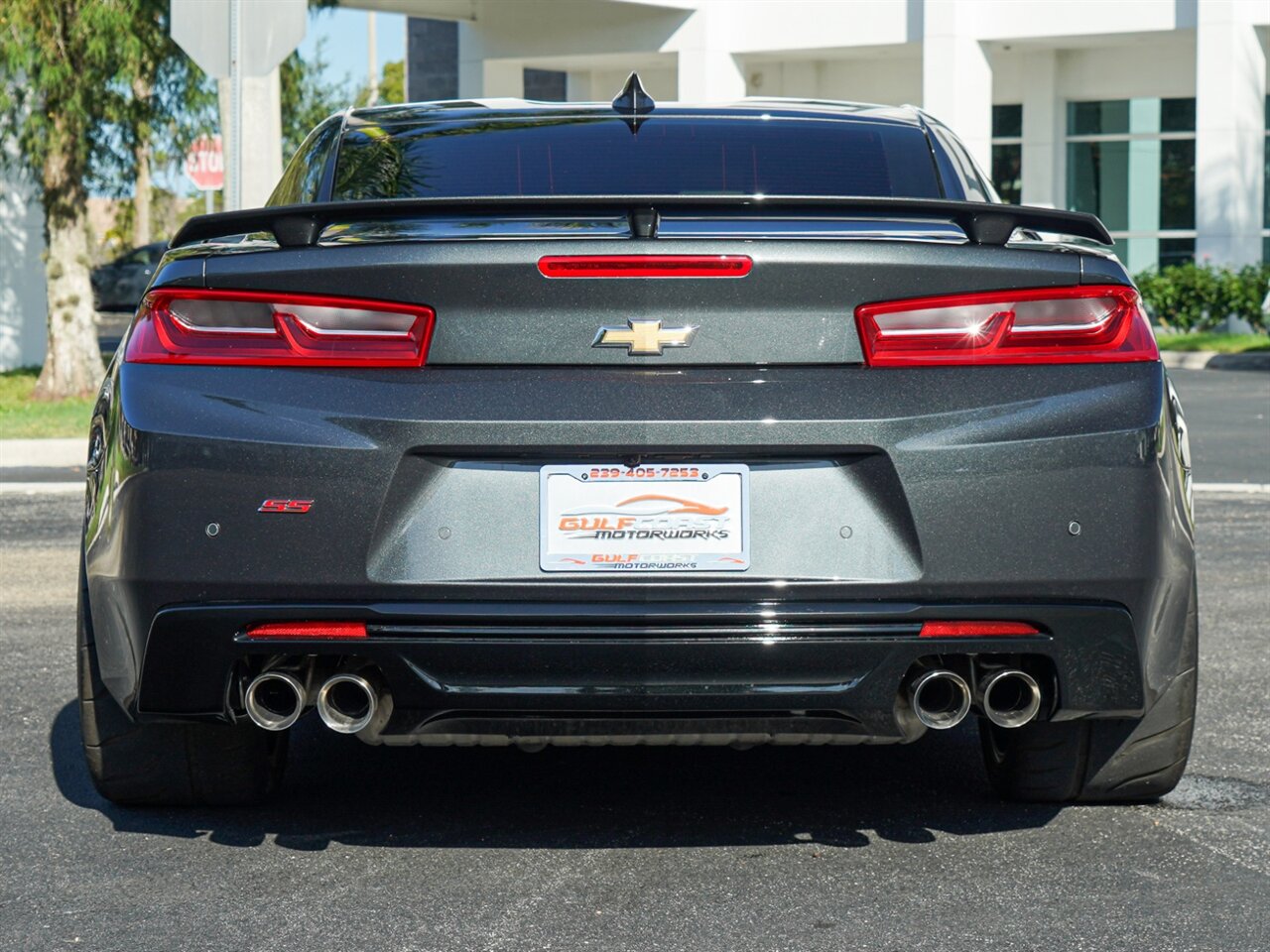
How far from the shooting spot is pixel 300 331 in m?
3.54

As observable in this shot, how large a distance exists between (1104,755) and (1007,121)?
95.6 ft

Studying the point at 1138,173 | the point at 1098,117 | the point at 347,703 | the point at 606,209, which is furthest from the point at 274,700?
the point at 1098,117

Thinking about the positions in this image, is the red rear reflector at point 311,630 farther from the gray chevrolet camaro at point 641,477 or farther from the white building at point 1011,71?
the white building at point 1011,71

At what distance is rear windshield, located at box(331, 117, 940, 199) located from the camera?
176 inches

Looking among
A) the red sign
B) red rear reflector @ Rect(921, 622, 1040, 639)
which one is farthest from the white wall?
red rear reflector @ Rect(921, 622, 1040, 639)

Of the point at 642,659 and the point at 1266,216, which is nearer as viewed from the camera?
the point at 642,659

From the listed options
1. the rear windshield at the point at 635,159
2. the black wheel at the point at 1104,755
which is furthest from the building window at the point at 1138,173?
the black wheel at the point at 1104,755

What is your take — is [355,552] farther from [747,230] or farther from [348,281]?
[747,230]

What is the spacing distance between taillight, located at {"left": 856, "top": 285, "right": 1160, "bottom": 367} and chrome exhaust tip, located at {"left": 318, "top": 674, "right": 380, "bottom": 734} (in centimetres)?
107

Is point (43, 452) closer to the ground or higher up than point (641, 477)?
closer to the ground

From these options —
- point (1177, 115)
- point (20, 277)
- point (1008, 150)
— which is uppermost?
point (1177, 115)

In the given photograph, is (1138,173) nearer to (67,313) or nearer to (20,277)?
(20,277)

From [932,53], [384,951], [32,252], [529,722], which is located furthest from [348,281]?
[932,53]

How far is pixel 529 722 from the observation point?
3561mm
